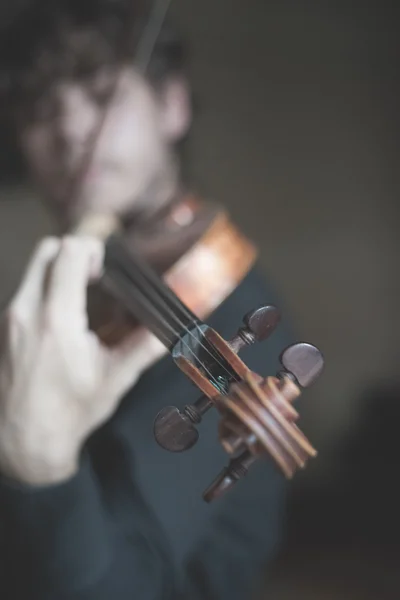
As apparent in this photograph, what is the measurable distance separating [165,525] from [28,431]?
0.15 meters

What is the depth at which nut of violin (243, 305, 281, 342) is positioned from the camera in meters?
0.45

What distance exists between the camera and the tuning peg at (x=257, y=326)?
45 cm

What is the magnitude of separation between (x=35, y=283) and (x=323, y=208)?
1042 mm

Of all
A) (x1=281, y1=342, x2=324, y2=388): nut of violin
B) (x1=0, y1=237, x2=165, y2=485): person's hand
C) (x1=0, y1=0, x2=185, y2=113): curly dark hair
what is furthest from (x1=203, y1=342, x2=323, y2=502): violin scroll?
(x1=0, y1=0, x2=185, y2=113): curly dark hair

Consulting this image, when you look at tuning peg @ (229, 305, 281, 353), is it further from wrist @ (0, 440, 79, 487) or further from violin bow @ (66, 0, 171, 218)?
violin bow @ (66, 0, 171, 218)

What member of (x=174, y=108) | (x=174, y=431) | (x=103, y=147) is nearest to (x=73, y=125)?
(x=103, y=147)

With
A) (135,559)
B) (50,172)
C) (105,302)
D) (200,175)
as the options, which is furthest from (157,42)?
(135,559)

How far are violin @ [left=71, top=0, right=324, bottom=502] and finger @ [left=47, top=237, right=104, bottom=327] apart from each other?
0.18 ft

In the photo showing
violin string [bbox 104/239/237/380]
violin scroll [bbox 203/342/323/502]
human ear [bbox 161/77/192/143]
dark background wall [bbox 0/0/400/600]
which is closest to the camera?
violin scroll [bbox 203/342/323/502]

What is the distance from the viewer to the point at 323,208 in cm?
157

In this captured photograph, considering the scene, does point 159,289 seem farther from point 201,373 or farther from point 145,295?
point 201,373

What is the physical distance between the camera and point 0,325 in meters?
0.63

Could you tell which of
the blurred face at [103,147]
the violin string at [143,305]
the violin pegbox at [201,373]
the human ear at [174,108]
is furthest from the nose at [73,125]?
the violin pegbox at [201,373]

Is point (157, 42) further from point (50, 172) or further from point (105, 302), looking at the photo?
point (105, 302)
